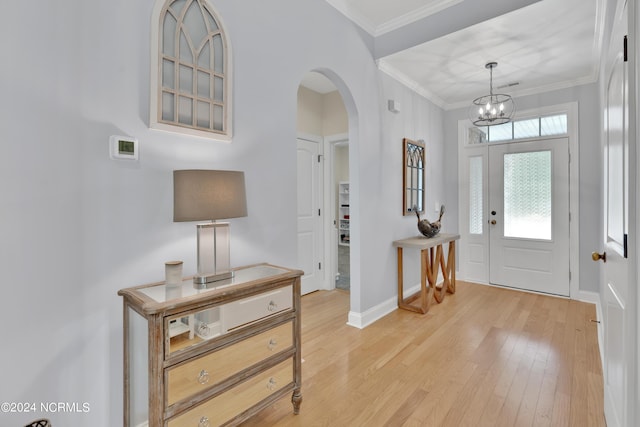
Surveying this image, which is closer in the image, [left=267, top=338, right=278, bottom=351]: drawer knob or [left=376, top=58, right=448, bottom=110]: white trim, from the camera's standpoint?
[left=267, top=338, right=278, bottom=351]: drawer knob

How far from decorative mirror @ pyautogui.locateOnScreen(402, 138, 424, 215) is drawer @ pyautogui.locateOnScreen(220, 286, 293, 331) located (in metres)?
2.42

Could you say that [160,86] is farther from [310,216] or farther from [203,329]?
[310,216]

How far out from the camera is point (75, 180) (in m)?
1.34

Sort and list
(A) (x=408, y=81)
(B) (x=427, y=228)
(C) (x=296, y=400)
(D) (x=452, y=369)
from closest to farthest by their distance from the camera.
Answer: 1. (C) (x=296, y=400)
2. (D) (x=452, y=369)
3. (B) (x=427, y=228)
4. (A) (x=408, y=81)

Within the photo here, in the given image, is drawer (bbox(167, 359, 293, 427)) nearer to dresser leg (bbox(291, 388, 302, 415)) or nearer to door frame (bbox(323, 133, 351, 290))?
dresser leg (bbox(291, 388, 302, 415))

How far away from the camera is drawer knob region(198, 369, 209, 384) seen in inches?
53.6

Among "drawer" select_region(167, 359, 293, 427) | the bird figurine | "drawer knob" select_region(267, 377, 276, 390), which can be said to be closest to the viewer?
"drawer" select_region(167, 359, 293, 427)

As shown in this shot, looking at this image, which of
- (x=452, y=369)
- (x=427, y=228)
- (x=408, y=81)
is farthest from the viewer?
(x=408, y=81)

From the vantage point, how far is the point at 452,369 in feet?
7.48

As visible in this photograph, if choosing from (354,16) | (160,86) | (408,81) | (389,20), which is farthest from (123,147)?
(408,81)

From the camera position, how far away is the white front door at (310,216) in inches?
158

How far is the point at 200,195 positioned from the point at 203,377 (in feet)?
2.66

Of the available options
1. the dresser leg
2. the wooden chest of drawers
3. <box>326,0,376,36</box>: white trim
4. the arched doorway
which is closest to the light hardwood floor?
the dresser leg

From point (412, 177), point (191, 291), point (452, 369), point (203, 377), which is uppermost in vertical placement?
point (412, 177)
